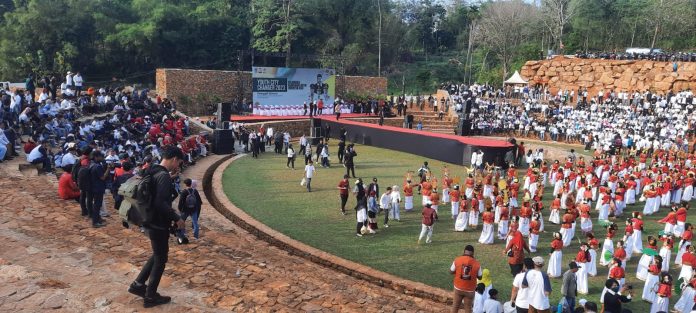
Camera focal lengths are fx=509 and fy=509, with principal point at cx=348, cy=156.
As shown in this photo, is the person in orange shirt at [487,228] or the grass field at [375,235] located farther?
the person in orange shirt at [487,228]

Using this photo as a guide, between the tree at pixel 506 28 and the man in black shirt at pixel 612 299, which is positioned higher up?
the tree at pixel 506 28

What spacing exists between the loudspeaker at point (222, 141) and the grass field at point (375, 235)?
4.16 metres

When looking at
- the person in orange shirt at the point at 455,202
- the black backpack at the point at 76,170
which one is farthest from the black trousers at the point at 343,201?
the black backpack at the point at 76,170

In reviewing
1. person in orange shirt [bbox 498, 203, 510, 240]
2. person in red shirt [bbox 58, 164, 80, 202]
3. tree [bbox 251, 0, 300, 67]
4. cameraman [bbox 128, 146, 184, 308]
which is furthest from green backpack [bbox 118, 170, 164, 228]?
tree [bbox 251, 0, 300, 67]

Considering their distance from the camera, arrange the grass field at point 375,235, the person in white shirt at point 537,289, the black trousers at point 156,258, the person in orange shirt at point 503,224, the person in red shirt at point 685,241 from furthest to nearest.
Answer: the person in orange shirt at point 503,224 < the person in red shirt at point 685,241 < the grass field at point 375,235 < the person in white shirt at point 537,289 < the black trousers at point 156,258

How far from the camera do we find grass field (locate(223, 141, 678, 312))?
9.92m

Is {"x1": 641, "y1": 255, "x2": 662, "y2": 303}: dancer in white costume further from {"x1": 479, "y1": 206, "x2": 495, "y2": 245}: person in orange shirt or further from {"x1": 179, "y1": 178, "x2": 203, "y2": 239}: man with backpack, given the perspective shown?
{"x1": 179, "y1": 178, "x2": 203, "y2": 239}: man with backpack

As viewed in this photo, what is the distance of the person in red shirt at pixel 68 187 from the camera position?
10.0 meters

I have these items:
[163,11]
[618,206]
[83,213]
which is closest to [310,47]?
[163,11]

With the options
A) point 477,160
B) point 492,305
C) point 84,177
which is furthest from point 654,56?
point 84,177

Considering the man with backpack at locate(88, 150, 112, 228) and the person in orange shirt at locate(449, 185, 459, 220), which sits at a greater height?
the man with backpack at locate(88, 150, 112, 228)

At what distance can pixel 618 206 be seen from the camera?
14.9 metres

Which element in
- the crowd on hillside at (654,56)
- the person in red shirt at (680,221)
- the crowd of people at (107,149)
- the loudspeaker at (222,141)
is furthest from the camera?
the crowd on hillside at (654,56)

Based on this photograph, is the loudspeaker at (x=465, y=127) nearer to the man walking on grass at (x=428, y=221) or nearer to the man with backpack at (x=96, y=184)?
the man walking on grass at (x=428, y=221)
